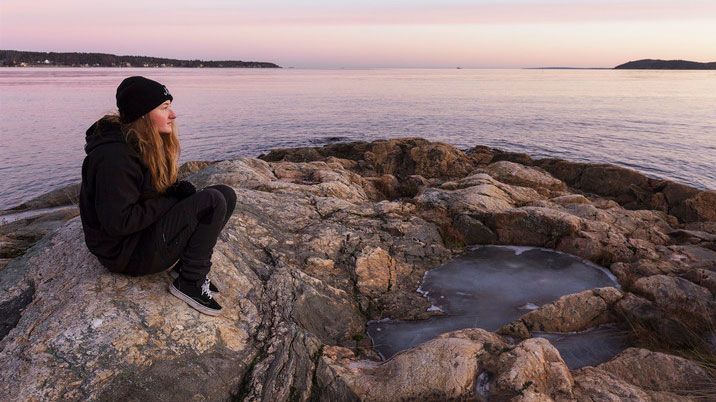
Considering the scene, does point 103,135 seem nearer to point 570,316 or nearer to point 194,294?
point 194,294

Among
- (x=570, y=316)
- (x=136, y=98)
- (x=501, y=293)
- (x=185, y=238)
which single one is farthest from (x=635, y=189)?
(x=136, y=98)

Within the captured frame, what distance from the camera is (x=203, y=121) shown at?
133ft

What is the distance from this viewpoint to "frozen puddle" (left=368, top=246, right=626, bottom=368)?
21.0ft

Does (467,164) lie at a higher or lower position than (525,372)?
lower

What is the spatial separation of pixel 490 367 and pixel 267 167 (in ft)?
31.5

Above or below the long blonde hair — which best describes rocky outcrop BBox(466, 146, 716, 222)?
below

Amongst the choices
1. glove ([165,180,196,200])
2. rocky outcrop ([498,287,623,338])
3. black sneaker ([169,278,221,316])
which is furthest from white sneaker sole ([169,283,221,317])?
rocky outcrop ([498,287,623,338])

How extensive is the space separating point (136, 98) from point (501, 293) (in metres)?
6.61

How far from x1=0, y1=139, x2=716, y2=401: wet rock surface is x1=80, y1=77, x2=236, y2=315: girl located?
0.44 m

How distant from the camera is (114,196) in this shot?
13.8 ft

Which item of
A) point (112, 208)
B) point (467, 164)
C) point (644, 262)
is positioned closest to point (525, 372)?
point (112, 208)

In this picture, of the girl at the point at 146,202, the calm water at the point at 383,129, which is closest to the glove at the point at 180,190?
the girl at the point at 146,202

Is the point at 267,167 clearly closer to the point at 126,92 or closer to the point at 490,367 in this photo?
the point at 126,92

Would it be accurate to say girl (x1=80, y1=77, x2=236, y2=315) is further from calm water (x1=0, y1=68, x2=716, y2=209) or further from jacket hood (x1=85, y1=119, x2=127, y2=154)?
calm water (x1=0, y1=68, x2=716, y2=209)
